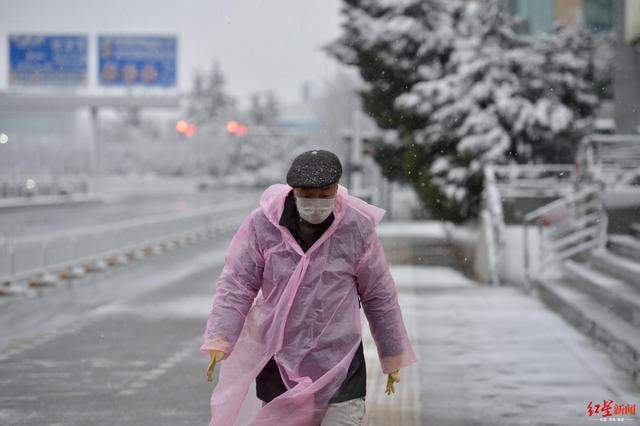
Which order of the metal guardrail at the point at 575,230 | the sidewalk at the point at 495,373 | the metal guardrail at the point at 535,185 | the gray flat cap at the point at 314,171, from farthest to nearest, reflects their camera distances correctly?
the metal guardrail at the point at 535,185
the metal guardrail at the point at 575,230
the sidewalk at the point at 495,373
the gray flat cap at the point at 314,171

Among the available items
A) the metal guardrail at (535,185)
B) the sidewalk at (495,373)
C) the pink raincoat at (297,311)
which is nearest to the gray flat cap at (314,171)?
the pink raincoat at (297,311)

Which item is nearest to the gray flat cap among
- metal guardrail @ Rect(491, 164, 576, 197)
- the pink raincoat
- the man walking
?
the man walking

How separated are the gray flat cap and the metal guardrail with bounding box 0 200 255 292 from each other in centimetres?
1205

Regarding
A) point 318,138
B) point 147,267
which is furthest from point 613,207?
point 318,138

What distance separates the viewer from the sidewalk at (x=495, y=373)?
712 centimetres

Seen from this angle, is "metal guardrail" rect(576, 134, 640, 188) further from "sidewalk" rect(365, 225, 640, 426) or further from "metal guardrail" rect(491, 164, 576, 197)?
"sidewalk" rect(365, 225, 640, 426)

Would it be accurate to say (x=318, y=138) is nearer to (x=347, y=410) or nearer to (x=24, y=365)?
(x=24, y=365)

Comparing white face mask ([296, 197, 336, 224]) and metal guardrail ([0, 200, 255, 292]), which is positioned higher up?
white face mask ([296, 197, 336, 224])

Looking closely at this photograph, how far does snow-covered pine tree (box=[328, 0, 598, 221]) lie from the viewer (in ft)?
69.8

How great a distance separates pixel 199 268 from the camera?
1992cm

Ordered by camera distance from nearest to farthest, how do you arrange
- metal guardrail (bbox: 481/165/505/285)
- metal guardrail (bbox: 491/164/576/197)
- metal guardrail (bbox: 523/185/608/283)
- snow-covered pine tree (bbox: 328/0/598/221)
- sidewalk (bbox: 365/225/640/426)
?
sidewalk (bbox: 365/225/640/426) < metal guardrail (bbox: 523/185/608/283) < metal guardrail (bbox: 481/165/505/285) < metal guardrail (bbox: 491/164/576/197) < snow-covered pine tree (bbox: 328/0/598/221)

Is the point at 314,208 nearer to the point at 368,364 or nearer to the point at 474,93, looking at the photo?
the point at 368,364

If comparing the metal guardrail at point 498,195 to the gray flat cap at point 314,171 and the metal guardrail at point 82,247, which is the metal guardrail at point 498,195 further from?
the gray flat cap at point 314,171

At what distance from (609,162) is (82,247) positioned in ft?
32.7
